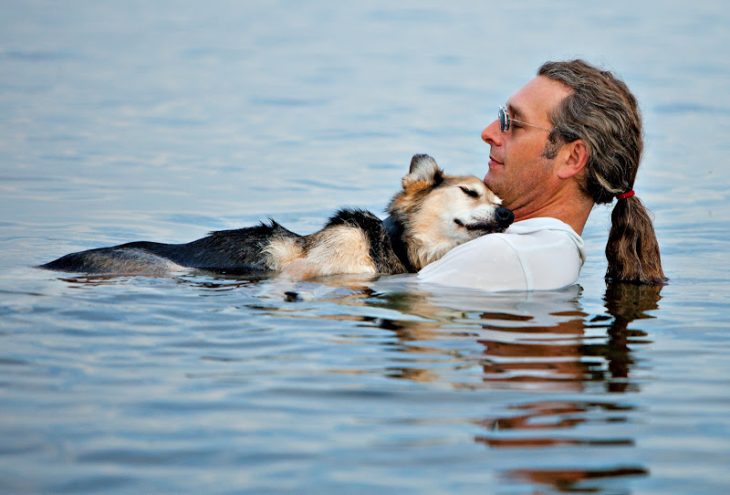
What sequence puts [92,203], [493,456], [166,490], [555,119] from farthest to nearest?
[92,203] < [555,119] < [493,456] < [166,490]

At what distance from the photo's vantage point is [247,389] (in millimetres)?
5051

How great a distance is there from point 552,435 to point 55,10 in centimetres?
1926

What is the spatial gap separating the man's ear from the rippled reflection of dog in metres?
0.44

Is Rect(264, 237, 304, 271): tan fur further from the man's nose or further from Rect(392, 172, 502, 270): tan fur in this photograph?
the man's nose

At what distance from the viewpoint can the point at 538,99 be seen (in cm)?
715

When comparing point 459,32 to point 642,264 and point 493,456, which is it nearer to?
point 642,264

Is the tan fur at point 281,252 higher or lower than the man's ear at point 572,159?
lower

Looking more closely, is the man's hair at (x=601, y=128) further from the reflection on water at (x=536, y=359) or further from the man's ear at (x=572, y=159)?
the reflection on water at (x=536, y=359)

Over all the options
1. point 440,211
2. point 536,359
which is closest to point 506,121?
point 440,211

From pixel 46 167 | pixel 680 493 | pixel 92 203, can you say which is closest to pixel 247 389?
pixel 680 493

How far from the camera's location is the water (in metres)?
4.26

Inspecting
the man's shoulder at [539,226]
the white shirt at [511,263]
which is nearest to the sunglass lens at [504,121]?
the man's shoulder at [539,226]

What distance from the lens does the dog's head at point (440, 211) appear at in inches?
281

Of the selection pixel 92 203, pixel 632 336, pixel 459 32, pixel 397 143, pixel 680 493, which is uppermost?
pixel 459 32
